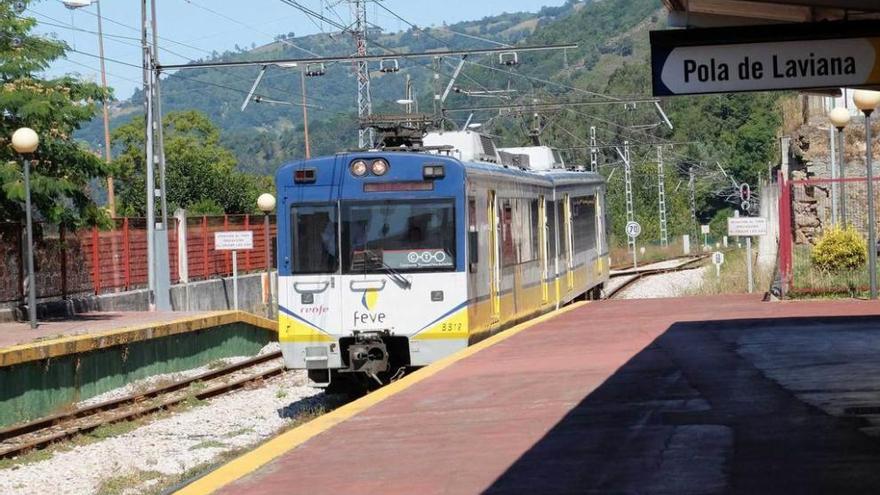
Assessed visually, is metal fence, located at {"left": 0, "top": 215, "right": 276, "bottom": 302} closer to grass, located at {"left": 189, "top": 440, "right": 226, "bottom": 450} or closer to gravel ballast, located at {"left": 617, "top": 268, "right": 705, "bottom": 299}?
gravel ballast, located at {"left": 617, "top": 268, "right": 705, "bottom": 299}

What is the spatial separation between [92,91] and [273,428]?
12112 millimetres

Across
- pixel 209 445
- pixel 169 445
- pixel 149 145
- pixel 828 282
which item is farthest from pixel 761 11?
pixel 149 145

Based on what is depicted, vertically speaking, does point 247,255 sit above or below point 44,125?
below

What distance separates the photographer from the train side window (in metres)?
17.8

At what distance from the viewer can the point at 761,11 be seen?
1292 centimetres

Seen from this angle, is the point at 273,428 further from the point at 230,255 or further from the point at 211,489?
the point at 230,255

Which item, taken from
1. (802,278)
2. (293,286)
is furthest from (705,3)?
(802,278)

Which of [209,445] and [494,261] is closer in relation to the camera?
[209,445]

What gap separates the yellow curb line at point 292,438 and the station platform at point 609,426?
2 cm

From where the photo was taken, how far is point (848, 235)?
25.4m

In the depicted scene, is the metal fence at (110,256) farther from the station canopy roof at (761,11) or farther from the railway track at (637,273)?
the station canopy roof at (761,11)

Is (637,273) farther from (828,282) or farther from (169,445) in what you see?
(169,445)

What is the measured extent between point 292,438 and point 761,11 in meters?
5.58

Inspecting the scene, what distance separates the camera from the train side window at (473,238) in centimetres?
1778
